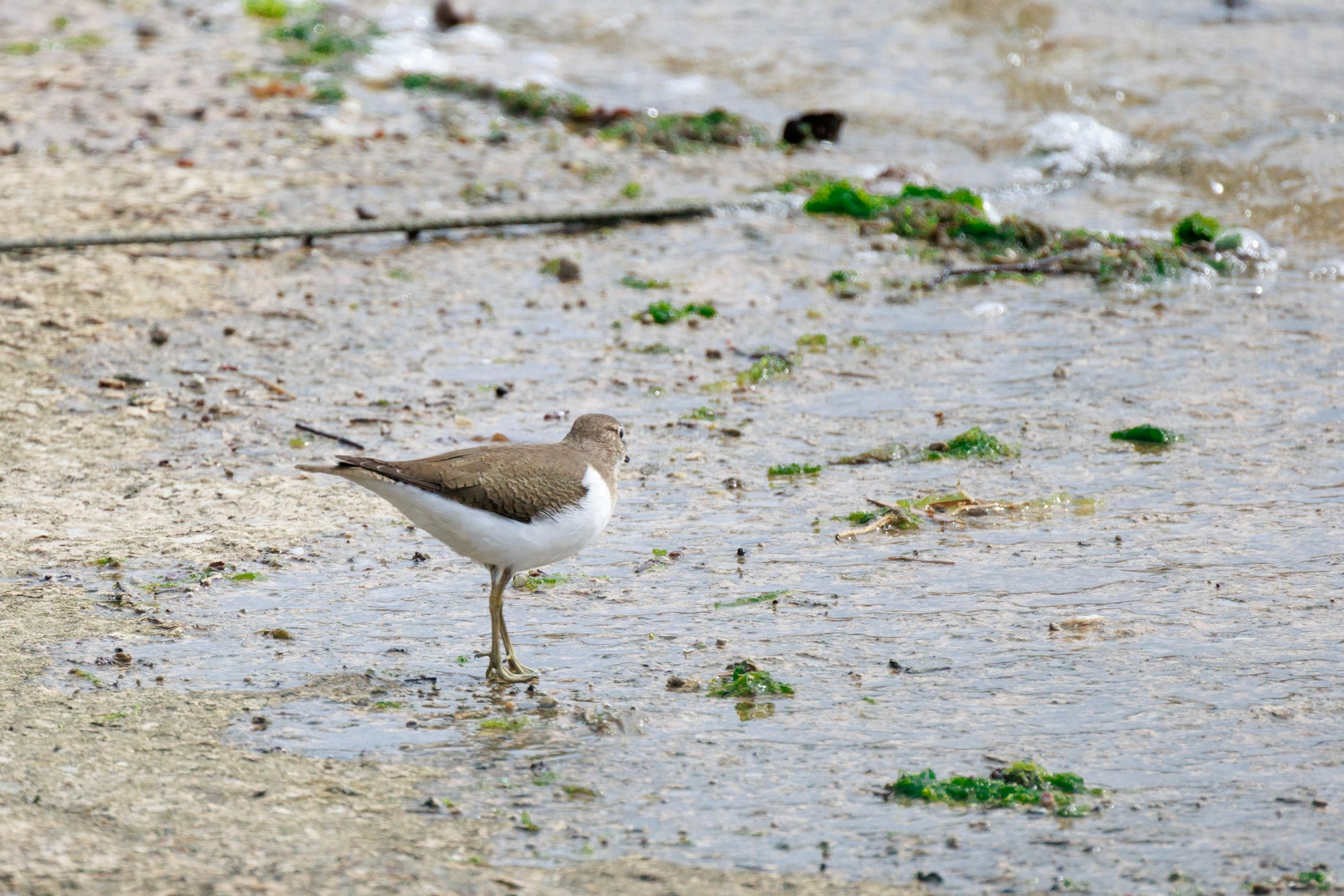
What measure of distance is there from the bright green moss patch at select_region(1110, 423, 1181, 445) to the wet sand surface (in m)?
0.06

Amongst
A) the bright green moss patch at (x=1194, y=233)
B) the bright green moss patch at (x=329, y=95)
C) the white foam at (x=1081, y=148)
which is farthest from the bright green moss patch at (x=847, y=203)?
the bright green moss patch at (x=329, y=95)

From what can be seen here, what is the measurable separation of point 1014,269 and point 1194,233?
1389 millimetres

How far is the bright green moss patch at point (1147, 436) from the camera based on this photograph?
7.34 meters

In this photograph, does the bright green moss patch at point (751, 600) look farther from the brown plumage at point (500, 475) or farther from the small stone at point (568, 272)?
the small stone at point (568, 272)

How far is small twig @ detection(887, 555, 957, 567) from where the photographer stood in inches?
241

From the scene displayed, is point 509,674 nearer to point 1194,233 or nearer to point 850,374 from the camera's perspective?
point 850,374

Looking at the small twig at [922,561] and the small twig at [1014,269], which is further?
the small twig at [1014,269]

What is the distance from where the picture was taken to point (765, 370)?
331 inches

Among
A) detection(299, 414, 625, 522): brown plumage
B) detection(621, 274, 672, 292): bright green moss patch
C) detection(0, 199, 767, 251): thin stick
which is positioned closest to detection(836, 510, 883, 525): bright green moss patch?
detection(299, 414, 625, 522): brown plumage

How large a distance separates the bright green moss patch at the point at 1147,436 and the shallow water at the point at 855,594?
2.7 inches

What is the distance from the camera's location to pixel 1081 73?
583 inches

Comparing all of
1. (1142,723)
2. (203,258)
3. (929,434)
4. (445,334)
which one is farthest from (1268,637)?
(203,258)

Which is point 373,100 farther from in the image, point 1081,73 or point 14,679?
point 14,679

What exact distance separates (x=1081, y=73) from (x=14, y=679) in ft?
40.9
